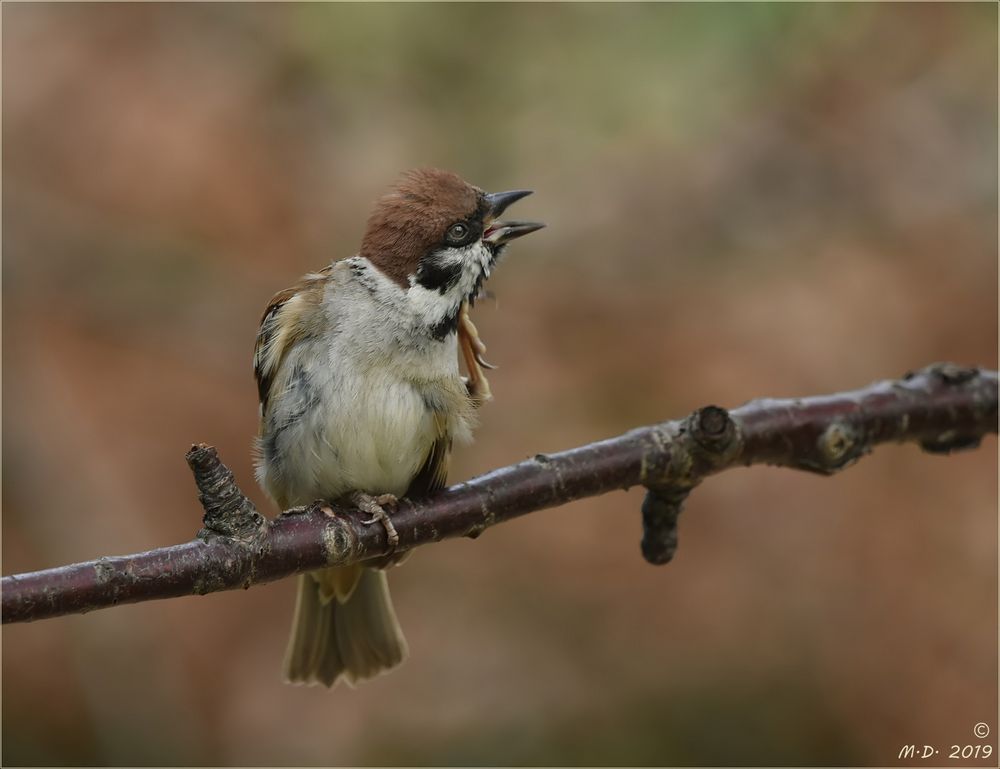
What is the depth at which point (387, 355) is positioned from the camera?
3113 mm

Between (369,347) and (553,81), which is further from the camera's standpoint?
(553,81)

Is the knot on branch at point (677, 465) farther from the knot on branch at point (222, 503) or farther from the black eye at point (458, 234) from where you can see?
the knot on branch at point (222, 503)

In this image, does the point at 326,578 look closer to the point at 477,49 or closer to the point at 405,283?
the point at 405,283

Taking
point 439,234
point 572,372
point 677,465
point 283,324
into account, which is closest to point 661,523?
point 677,465

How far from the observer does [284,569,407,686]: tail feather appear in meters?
3.61

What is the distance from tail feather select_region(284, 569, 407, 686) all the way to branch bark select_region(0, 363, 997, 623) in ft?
2.75

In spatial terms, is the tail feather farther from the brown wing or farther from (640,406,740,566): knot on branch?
(640,406,740,566): knot on branch

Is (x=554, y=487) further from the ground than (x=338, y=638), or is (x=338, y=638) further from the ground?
(x=554, y=487)

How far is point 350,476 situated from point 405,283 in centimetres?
54

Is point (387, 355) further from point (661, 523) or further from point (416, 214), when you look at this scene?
point (661, 523)

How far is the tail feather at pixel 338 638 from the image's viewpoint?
3607 mm

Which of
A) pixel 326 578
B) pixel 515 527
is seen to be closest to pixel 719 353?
pixel 515 527

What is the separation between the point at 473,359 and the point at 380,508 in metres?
0.64

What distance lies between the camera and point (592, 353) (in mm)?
6328
